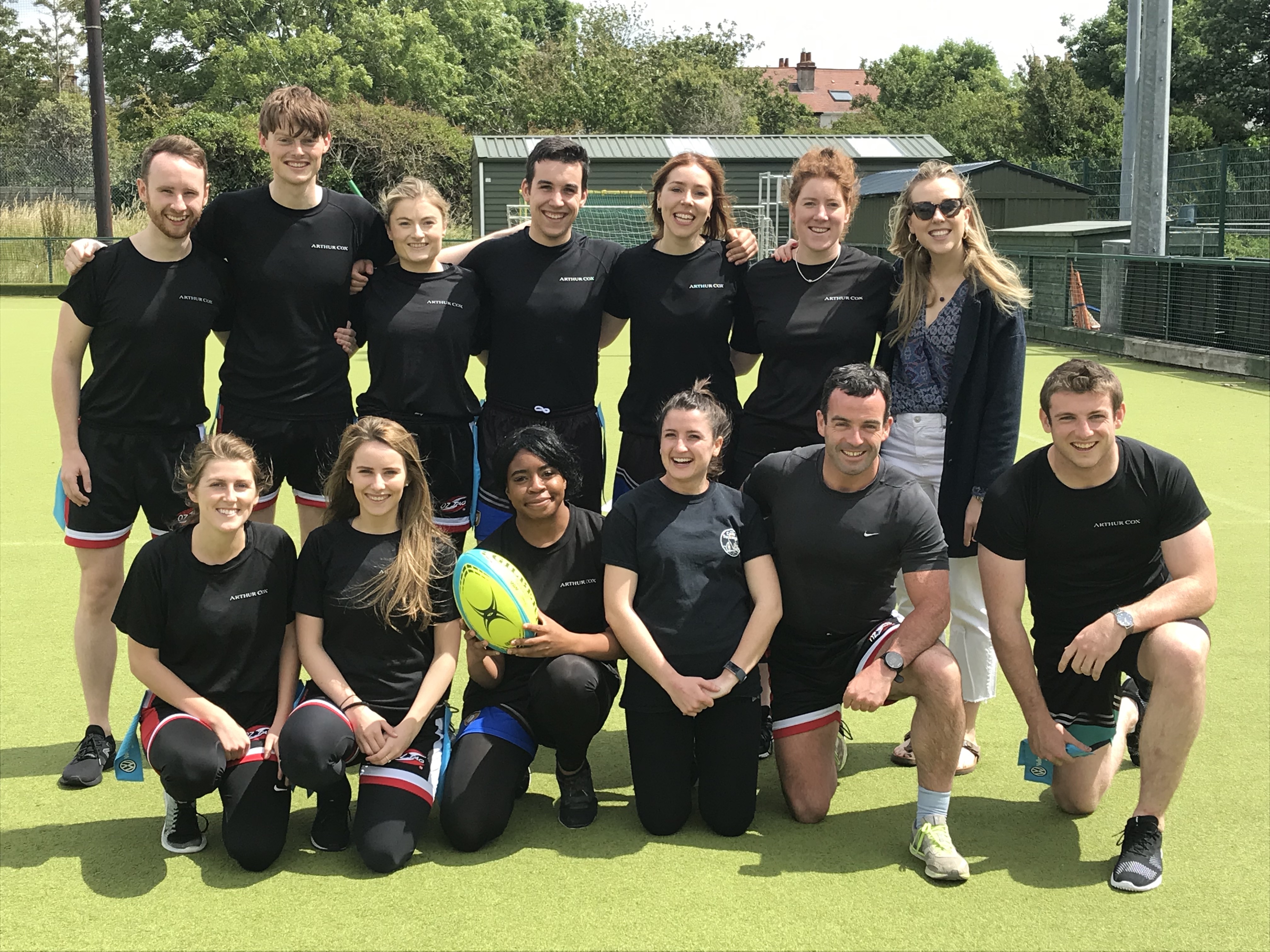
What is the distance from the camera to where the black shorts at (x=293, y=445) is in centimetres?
465

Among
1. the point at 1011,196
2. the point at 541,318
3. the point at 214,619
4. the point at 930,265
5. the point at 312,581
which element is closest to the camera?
the point at 214,619

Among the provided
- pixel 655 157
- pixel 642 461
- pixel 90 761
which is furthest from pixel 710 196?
pixel 655 157

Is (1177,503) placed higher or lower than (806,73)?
lower

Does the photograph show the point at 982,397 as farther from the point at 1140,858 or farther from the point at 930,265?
the point at 1140,858

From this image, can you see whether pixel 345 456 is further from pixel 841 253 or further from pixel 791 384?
Result: pixel 841 253

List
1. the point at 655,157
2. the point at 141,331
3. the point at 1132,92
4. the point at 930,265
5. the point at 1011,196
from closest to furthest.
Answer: the point at 141,331
the point at 930,265
the point at 1132,92
the point at 1011,196
the point at 655,157

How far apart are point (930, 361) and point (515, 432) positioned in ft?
5.04

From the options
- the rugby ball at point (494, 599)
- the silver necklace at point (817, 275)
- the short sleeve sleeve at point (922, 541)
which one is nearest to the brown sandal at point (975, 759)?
the short sleeve sleeve at point (922, 541)

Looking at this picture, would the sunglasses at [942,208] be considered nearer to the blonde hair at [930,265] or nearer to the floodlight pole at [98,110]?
the blonde hair at [930,265]

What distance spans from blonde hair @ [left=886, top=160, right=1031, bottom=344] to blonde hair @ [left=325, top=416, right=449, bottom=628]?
5.74 ft

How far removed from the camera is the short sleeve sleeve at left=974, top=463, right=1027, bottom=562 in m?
3.87

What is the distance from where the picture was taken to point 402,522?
13.4 ft

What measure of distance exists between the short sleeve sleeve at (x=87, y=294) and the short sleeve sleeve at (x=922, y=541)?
2.81 meters

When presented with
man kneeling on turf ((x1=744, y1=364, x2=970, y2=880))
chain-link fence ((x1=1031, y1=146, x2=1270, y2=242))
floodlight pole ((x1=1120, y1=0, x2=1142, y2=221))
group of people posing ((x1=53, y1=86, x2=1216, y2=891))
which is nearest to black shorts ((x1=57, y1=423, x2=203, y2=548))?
group of people posing ((x1=53, y1=86, x2=1216, y2=891))
